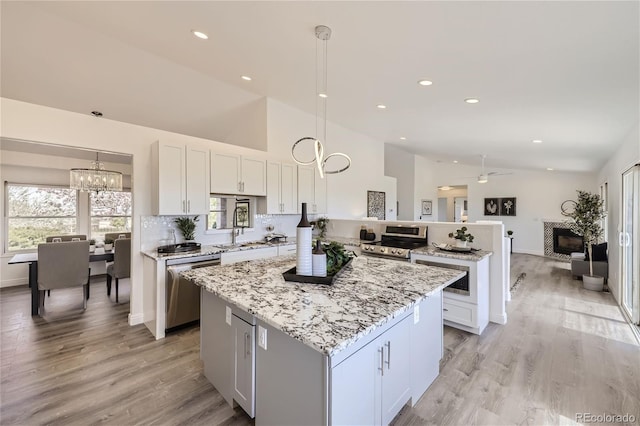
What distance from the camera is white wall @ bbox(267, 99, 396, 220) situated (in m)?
4.75

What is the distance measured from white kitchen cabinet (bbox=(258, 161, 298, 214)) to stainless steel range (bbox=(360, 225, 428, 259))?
1.42m

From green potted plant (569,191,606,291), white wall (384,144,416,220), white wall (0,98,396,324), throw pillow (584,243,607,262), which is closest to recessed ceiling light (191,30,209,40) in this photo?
white wall (0,98,396,324)

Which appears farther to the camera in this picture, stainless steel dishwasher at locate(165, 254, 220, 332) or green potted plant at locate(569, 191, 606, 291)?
green potted plant at locate(569, 191, 606, 291)

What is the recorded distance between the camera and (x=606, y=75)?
222 cm

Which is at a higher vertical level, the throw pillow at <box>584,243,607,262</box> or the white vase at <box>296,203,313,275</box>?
the white vase at <box>296,203,313,275</box>

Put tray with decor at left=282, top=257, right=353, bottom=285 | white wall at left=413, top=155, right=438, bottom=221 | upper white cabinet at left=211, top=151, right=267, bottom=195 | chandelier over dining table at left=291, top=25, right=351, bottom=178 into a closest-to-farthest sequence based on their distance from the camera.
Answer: tray with decor at left=282, top=257, right=353, bottom=285 → chandelier over dining table at left=291, top=25, right=351, bottom=178 → upper white cabinet at left=211, top=151, right=267, bottom=195 → white wall at left=413, top=155, right=438, bottom=221

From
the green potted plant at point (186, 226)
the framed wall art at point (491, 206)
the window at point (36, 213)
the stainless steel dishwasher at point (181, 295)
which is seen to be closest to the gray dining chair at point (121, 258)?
the green potted plant at point (186, 226)

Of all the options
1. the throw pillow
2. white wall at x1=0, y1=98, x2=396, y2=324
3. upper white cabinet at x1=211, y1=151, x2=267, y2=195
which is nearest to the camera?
white wall at x1=0, y1=98, x2=396, y2=324

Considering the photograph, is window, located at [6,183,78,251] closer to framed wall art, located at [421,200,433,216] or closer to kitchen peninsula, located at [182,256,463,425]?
kitchen peninsula, located at [182,256,463,425]

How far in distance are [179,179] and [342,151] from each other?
349 centimetres

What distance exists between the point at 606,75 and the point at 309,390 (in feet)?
10.6

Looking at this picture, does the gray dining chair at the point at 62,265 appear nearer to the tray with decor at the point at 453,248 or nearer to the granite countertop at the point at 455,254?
the granite countertop at the point at 455,254

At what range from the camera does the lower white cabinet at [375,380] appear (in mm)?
1245

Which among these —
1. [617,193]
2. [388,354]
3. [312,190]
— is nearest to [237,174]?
[312,190]
